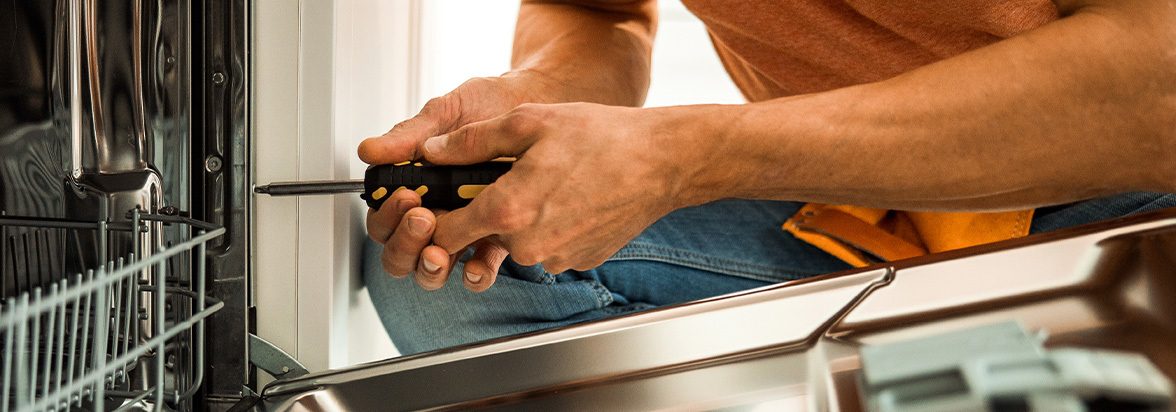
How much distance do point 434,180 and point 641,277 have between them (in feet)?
1.40

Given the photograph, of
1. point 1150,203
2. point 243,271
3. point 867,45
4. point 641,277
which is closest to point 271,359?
point 243,271

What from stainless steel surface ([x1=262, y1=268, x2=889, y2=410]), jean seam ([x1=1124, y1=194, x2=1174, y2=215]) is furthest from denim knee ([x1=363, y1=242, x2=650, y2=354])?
jean seam ([x1=1124, y1=194, x2=1174, y2=215])

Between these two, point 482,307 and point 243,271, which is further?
point 482,307

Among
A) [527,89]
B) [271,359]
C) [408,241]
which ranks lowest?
[271,359]

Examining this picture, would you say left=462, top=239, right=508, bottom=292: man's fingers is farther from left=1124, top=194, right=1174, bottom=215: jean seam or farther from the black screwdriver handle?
left=1124, top=194, right=1174, bottom=215: jean seam

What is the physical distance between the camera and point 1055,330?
0.66m

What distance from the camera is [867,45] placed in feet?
3.19

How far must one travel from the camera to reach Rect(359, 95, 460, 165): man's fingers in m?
0.71

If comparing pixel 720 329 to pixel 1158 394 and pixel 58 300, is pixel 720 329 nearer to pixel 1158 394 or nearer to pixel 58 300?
pixel 1158 394

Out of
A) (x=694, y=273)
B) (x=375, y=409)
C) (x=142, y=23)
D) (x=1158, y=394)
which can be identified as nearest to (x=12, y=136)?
(x=142, y=23)

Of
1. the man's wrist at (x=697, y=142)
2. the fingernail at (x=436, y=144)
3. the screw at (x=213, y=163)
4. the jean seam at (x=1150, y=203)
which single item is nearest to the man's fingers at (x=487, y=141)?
the fingernail at (x=436, y=144)

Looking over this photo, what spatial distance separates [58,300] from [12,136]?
0.37m

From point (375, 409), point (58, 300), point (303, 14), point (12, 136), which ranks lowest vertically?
point (375, 409)

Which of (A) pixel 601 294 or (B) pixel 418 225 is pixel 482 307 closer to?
(A) pixel 601 294
